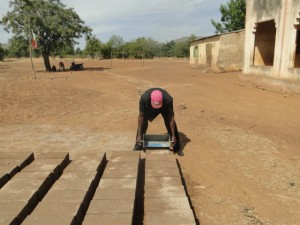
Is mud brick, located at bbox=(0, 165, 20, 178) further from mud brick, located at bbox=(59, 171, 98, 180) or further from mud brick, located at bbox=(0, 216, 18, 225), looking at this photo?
mud brick, located at bbox=(0, 216, 18, 225)

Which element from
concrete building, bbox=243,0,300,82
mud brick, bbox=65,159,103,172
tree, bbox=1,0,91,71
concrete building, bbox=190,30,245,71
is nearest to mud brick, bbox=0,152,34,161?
mud brick, bbox=65,159,103,172

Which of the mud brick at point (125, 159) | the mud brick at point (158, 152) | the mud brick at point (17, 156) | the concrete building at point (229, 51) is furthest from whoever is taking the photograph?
the concrete building at point (229, 51)

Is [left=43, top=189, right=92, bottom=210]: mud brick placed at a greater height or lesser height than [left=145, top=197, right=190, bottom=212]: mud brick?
greater

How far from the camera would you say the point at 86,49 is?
183 ft

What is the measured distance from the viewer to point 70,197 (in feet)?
10.00

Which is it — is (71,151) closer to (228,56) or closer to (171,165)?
(171,165)

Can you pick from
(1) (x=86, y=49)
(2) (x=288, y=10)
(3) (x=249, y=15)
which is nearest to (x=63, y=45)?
(3) (x=249, y=15)

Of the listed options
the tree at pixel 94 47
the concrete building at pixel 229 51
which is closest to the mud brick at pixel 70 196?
the concrete building at pixel 229 51

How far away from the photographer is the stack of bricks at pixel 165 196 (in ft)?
9.00

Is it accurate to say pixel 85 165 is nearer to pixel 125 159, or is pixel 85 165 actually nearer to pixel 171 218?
pixel 125 159

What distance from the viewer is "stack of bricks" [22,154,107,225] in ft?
8.80

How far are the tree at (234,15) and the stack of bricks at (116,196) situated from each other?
84.8 ft

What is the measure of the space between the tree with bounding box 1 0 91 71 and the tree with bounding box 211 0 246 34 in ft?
44.7

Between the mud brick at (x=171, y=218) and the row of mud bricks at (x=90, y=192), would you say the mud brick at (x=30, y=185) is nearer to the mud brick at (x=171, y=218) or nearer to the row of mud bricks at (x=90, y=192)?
the row of mud bricks at (x=90, y=192)
